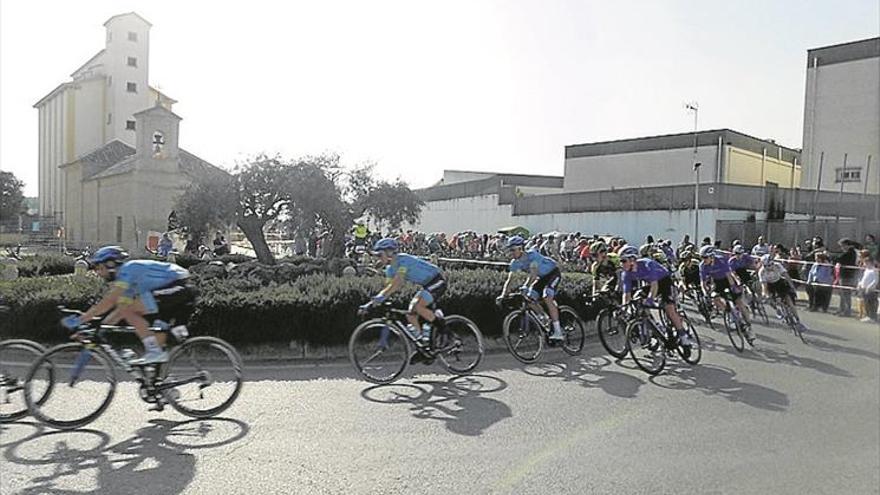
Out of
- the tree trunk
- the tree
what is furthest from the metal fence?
the tree trunk

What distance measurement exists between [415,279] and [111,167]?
116ft

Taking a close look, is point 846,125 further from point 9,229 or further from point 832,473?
point 9,229

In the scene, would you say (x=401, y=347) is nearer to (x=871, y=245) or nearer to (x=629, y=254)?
(x=629, y=254)

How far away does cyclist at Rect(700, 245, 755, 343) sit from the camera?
10.7m

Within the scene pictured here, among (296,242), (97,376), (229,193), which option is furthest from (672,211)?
(97,376)

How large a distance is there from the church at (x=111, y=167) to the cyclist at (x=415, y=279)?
15.7 meters

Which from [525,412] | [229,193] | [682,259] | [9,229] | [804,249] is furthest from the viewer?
[9,229]

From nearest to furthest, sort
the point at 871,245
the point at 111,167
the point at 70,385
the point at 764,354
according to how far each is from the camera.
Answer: the point at 871,245
the point at 70,385
the point at 764,354
the point at 111,167

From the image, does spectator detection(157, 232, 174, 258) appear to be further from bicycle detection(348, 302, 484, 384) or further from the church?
bicycle detection(348, 302, 484, 384)

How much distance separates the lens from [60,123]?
3631 centimetres

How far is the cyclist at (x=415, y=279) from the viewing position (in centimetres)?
829

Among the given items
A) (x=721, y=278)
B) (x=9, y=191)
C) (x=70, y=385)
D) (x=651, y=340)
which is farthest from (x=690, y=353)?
(x=9, y=191)

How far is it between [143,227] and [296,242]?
11338 millimetres

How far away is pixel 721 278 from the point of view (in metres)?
11.1
